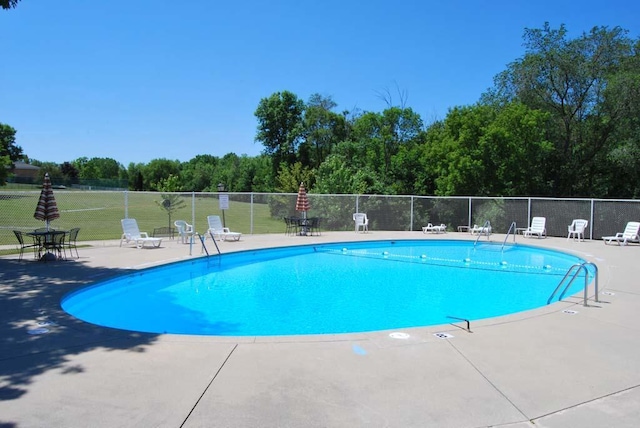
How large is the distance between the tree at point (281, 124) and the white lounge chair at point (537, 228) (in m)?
21.4

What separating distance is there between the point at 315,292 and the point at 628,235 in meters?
13.0

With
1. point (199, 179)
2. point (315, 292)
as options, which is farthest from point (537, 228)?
point (199, 179)

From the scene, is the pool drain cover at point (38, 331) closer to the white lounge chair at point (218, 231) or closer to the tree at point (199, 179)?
the white lounge chair at point (218, 231)

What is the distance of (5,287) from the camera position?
24.4 ft

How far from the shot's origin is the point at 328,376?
3881 millimetres

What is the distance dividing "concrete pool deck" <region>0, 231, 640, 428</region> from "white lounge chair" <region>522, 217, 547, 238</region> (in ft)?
41.9

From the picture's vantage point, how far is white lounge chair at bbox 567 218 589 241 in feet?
56.1

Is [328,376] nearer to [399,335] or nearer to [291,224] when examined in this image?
[399,335]

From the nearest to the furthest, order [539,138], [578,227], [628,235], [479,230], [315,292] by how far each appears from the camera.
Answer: [315,292] < [628,235] < [578,227] < [479,230] < [539,138]

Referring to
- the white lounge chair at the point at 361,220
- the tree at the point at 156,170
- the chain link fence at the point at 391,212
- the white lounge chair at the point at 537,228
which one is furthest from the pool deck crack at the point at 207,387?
the tree at the point at 156,170

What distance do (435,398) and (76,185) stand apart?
63229 mm

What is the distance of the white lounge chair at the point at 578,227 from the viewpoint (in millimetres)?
17094

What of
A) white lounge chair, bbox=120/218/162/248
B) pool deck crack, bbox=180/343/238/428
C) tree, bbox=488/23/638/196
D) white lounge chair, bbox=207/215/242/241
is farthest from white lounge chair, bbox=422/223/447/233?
pool deck crack, bbox=180/343/238/428

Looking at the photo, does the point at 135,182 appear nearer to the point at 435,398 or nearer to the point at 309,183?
the point at 309,183
